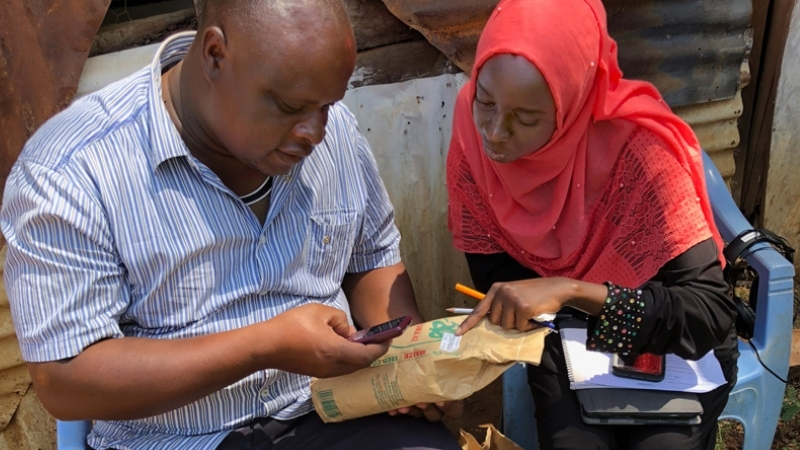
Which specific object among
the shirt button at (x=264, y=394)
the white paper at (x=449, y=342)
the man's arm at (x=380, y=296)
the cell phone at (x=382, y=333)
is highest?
the cell phone at (x=382, y=333)

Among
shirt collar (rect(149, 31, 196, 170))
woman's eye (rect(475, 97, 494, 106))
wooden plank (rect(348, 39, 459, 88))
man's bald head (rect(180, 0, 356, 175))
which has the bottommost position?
wooden plank (rect(348, 39, 459, 88))

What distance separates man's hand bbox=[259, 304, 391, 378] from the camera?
60.7 inches

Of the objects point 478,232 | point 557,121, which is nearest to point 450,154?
point 478,232

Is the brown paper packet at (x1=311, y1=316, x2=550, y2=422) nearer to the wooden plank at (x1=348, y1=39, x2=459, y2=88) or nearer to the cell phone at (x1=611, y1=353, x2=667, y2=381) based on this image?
the cell phone at (x1=611, y1=353, x2=667, y2=381)

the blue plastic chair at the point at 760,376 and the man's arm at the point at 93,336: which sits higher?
the man's arm at the point at 93,336

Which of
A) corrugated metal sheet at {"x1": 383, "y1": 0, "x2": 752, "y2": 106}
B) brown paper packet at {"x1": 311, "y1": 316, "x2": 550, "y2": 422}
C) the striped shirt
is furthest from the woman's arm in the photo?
corrugated metal sheet at {"x1": 383, "y1": 0, "x2": 752, "y2": 106}

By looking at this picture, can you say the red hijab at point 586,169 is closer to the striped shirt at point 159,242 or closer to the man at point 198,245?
the striped shirt at point 159,242

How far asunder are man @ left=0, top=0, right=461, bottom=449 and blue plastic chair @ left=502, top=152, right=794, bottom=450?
57cm

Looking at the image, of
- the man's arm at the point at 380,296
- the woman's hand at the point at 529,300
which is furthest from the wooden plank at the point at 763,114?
the man's arm at the point at 380,296

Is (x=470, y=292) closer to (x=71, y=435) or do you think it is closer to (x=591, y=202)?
(x=591, y=202)

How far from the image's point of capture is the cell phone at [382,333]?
159cm

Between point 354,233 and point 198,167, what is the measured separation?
47 centimetres

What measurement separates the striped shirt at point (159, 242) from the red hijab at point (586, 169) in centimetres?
49

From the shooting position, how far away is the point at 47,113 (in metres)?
2.21
